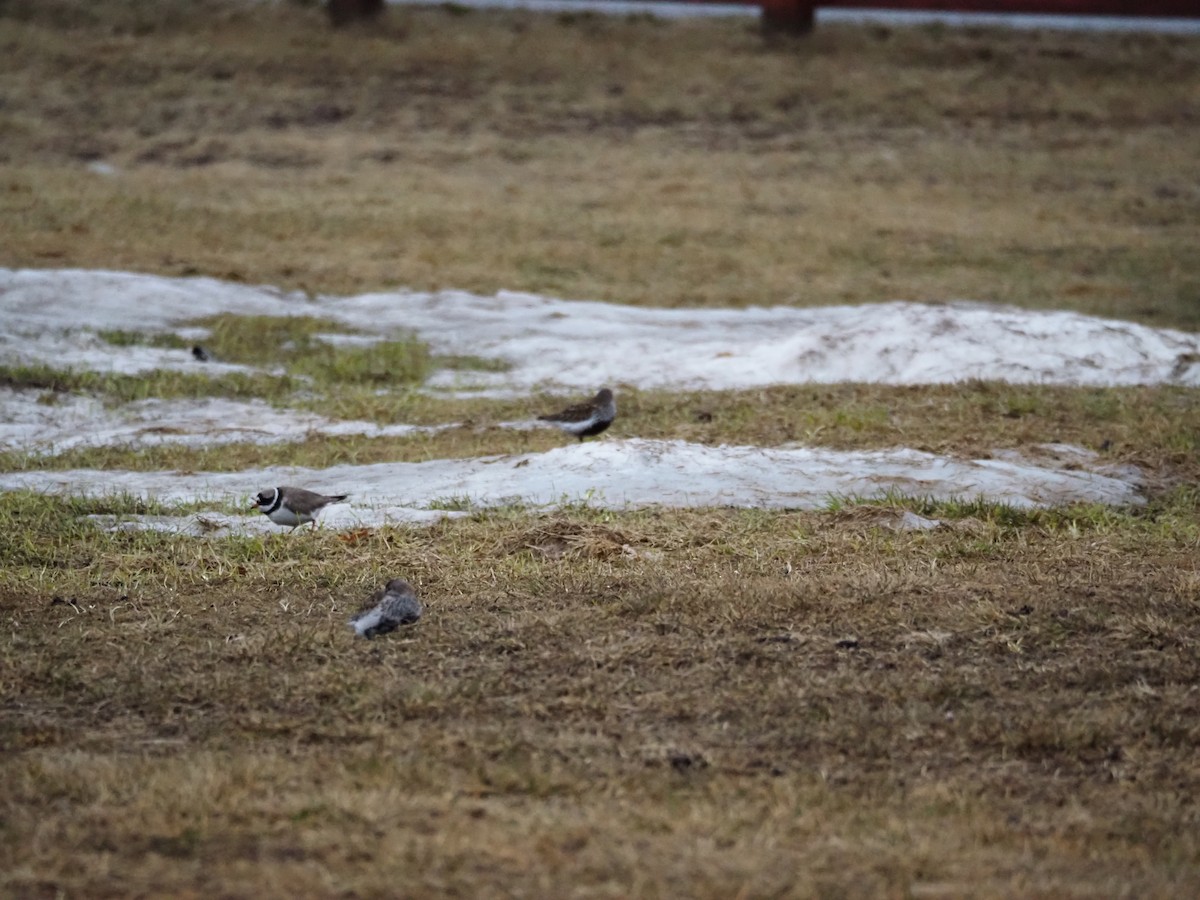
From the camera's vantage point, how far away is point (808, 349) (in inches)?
453

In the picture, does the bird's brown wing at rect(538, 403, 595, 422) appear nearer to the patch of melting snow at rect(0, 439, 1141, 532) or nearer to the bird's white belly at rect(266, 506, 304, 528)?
the patch of melting snow at rect(0, 439, 1141, 532)

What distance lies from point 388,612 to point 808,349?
6.41 meters

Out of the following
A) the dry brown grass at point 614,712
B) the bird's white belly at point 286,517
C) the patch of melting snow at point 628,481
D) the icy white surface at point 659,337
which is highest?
the dry brown grass at point 614,712

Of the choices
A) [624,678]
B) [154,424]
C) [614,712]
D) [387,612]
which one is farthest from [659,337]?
[614,712]

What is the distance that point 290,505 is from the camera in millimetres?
7219

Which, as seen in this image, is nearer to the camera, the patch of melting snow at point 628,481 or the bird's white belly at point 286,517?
the bird's white belly at point 286,517

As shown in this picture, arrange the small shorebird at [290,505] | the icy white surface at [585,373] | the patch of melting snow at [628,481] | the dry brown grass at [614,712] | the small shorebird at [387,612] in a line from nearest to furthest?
the dry brown grass at [614,712], the small shorebird at [387,612], the small shorebird at [290,505], the patch of melting snow at [628,481], the icy white surface at [585,373]

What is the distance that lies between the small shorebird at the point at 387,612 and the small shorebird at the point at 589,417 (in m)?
3.23

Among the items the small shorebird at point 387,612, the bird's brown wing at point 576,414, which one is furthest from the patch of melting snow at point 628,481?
the small shorebird at point 387,612

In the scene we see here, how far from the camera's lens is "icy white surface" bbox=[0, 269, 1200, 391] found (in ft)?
36.8

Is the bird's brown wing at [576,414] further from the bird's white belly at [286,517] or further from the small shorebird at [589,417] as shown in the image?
the bird's white belly at [286,517]

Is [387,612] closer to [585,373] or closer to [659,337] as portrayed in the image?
[585,373]

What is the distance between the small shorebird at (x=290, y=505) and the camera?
23.6 feet

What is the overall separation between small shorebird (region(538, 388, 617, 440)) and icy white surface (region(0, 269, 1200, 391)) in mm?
2156
